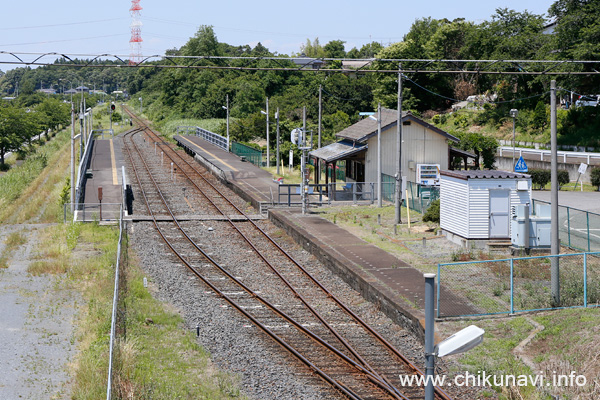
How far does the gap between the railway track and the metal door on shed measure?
20.0ft

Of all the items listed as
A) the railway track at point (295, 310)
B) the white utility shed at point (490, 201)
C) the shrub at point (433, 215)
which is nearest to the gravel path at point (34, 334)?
the railway track at point (295, 310)

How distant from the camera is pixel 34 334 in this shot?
571 inches

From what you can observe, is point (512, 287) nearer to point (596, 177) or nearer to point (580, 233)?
point (580, 233)

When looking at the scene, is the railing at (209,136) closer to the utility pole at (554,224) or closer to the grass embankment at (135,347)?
the grass embankment at (135,347)

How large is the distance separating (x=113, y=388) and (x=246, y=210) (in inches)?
851

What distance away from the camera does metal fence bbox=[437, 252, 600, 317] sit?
14805 millimetres

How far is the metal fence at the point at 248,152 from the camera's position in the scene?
4862 cm

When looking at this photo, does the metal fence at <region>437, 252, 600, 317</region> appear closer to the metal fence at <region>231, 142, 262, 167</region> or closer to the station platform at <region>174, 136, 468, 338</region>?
the station platform at <region>174, 136, 468, 338</region>

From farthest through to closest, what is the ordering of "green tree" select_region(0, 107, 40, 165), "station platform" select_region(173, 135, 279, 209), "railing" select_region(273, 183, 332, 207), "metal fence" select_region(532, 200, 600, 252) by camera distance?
"green tree" select_region(0, 107, 40, 165), "station platform" select_region(173, 135, 279, 209), "railing" select_region(273, 183, 332, 207), "metal fence" select_region(532, 200, 600, 252)

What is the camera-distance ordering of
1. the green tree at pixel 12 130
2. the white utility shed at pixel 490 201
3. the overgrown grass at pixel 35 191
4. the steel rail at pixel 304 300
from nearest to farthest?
1. the steel rail at pixel 304 300
2. the white utility shed at pixel 490 201
3. the overgrown grass at pixel 35 191
4. the green tree at pixel 12 130

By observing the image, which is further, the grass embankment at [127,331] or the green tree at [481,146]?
the green tree at [481,146]

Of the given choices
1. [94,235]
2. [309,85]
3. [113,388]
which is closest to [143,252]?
[94,235]

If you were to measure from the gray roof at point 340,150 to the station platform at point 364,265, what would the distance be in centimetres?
344

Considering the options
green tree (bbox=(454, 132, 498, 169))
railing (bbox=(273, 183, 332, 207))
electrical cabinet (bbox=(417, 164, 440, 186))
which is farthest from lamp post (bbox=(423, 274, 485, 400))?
green tree (bbox=(454, 132, 498, 169))
